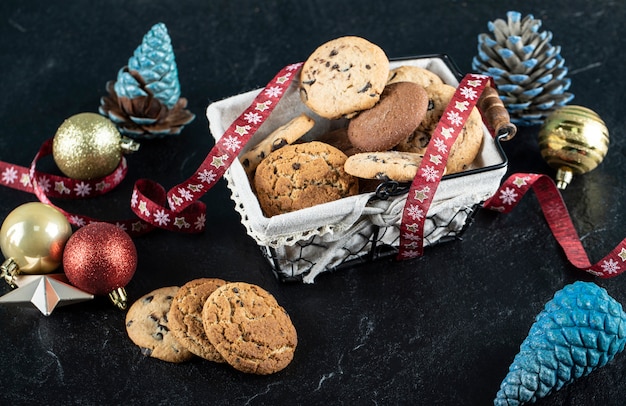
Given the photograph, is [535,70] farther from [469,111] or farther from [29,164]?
[29,164]

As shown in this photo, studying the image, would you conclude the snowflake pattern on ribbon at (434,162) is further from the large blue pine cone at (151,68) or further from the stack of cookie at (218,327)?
the large blue pine cone at (151,68)

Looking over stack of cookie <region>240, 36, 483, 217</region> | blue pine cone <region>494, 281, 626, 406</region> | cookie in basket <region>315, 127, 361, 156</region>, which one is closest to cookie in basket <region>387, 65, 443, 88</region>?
stack of cookie <region>240, 36, 483, 217</region>

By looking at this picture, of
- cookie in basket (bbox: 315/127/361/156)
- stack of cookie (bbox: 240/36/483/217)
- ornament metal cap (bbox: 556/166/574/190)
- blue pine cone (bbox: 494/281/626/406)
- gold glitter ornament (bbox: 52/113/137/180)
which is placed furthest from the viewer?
ornament metal cap (bbox: 556/166/574/190)

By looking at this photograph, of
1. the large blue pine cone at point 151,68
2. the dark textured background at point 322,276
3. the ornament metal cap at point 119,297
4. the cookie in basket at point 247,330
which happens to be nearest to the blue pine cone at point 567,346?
the dark textured background at point 322,276

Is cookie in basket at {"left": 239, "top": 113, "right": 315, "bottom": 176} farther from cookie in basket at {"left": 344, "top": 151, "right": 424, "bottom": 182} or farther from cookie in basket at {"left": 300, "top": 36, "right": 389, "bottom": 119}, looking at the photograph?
cookie in basket at {"left": 344, "top": 151, "right": 424, "bottom": 182}

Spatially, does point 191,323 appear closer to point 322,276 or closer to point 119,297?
point 119,297

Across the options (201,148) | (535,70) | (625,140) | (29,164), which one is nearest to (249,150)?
(201,148)
